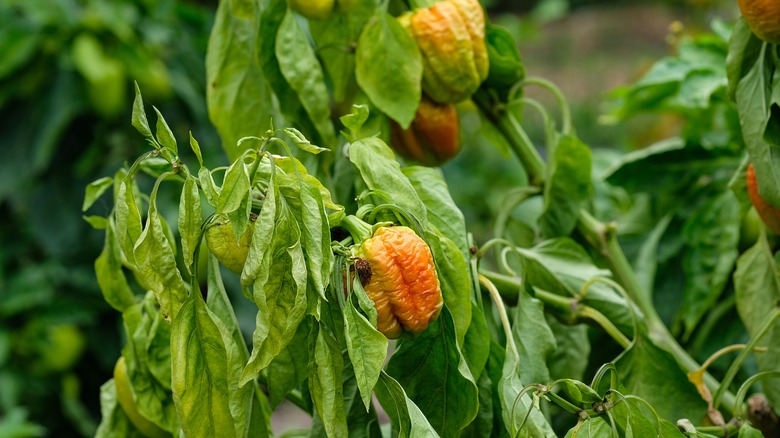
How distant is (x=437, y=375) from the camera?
0.51 m

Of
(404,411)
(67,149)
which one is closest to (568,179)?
(404,411)

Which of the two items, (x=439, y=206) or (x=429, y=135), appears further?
(x=429, y=135)

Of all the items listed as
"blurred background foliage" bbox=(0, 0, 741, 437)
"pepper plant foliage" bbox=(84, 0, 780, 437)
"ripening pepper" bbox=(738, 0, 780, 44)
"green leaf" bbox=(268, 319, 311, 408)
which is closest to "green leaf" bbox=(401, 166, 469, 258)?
"pepper plant foliage" bbox=(84, 0, 780, 437)

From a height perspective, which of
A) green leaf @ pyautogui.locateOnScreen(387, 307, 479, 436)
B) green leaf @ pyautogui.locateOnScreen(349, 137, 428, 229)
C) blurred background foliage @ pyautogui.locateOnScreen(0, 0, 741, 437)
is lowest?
blurred background foliage @ pyautogui.locateOnScreen(0, 0, 741, 437)

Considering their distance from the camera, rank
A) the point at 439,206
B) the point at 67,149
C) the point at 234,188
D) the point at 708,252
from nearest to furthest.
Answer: the point at 234,188 → the point at 439,206 → the point at 708,252 → the point at 67,149

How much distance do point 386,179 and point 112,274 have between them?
21cm

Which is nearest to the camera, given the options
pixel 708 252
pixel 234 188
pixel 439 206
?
pixel 234 188

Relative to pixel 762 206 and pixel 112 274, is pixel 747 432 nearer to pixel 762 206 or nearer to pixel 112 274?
pixel 762 206

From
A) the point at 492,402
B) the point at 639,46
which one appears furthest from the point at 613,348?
the point at 639,46

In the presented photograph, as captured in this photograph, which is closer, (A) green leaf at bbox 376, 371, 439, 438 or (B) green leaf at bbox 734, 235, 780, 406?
(A) green leaf at bbox 376, 371, 439, 438

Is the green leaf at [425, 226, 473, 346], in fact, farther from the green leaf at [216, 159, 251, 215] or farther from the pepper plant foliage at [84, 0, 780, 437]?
the green leaf at [216, 159, 251, 215]

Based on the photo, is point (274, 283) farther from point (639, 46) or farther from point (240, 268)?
point (639, 46)

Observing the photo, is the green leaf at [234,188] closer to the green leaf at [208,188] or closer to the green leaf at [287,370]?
the green leaf at [208,188]

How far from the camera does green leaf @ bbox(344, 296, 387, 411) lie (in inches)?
17.1
